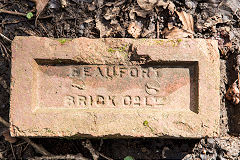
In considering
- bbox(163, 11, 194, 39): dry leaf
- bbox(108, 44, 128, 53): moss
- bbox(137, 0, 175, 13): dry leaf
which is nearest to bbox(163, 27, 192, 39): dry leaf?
bbox(163, 11, 194, 39): dry leaf

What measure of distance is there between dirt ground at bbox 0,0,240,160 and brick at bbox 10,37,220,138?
36cm

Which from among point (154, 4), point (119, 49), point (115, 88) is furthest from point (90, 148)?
point (154, 4)

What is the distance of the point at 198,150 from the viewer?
6.54 feet

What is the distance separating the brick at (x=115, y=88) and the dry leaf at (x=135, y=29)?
1.05 feet

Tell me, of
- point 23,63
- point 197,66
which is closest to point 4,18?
point 23,63

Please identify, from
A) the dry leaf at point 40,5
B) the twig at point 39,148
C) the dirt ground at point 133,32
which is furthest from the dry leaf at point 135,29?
the twig at point 39,148

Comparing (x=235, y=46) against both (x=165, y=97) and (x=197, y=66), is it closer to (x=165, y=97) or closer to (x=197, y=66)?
(x=197, y=66)

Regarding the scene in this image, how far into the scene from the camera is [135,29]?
1996 mm

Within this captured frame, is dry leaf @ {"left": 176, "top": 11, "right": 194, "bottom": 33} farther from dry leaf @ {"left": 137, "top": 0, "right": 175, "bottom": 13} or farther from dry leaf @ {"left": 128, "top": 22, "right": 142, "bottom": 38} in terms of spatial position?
dry leaf @ {"left": 128, "top": 22, "right": 142, "bottom": 38}

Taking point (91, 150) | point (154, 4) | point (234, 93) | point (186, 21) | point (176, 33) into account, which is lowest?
point (91, 150)

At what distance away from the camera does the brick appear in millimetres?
1648

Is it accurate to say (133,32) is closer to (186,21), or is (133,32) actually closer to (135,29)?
(135,29)

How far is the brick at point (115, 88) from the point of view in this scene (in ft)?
5.41

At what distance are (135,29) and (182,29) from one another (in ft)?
1.32
